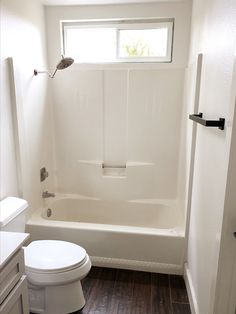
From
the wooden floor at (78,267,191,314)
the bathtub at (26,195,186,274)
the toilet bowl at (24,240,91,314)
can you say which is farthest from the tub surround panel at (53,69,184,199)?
the toilet bowl at (24,240,91,314)

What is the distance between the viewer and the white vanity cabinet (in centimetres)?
117

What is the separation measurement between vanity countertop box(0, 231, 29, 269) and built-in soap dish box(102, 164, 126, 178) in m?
1.53

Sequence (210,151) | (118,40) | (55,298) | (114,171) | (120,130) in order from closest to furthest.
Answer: (210,151) < (55,298) < (118,40) < (120,130) < (114,171)

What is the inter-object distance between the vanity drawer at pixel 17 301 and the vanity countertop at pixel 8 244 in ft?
0.63

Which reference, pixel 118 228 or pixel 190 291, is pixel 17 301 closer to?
pixel 118 228

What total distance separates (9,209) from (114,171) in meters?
1.26

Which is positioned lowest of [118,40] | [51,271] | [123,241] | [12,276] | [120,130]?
[123,241]

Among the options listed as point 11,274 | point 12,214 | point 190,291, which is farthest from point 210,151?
point 12,214

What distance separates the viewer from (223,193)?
3.77 feet

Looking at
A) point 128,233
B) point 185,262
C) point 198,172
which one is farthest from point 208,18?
point 185,262

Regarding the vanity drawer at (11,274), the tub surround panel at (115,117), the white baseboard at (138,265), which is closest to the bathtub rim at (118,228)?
the white baseboard at (138,265)

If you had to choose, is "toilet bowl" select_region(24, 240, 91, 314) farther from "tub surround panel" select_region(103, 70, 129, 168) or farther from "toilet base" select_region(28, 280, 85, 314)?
"tub surround panel" select_region(103, 70, 129, 168)

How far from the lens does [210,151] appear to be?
1.47 m

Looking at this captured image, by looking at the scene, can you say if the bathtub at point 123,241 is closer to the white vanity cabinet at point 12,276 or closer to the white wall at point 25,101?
the white wall at point 25,101
